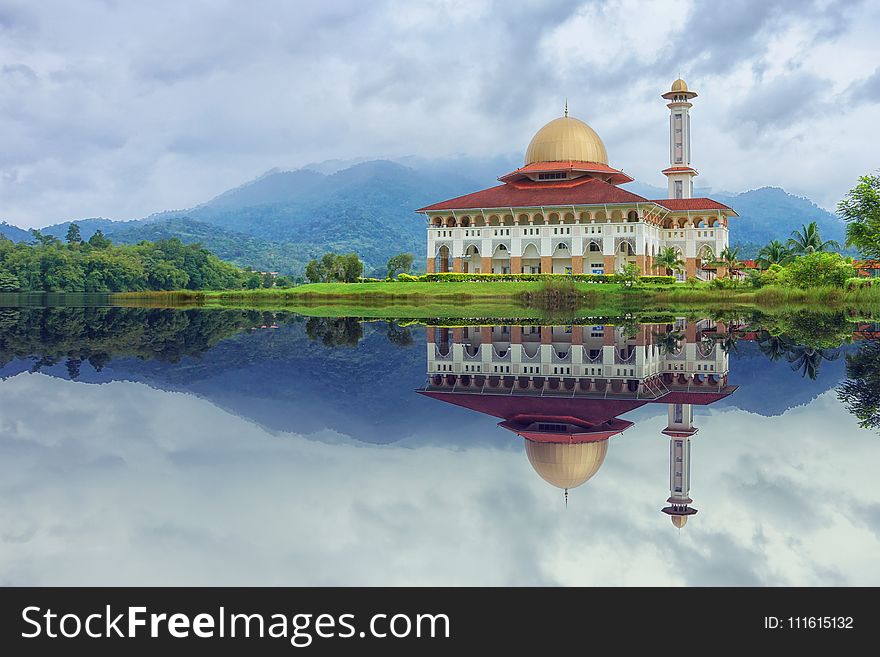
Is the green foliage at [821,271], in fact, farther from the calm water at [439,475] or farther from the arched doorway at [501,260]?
the calm water at [439,475]

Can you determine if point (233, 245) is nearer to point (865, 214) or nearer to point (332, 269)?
point (332, 269)

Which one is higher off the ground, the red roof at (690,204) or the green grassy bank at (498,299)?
the red roof at (690,204)

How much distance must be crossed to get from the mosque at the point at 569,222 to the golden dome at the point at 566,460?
5092 centimetres

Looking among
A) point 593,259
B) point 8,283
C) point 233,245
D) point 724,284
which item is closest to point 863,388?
point 724,284

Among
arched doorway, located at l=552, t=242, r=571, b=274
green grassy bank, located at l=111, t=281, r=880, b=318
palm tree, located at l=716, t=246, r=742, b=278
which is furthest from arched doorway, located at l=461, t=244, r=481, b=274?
palm tree, located at l=716, t=246, r=742, b=278

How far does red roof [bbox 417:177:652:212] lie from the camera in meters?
57.9

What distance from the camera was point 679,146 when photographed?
227 feet

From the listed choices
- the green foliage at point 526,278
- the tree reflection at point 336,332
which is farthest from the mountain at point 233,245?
the tree reflection at point 336,332

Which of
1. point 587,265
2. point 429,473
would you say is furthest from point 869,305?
point 429,473

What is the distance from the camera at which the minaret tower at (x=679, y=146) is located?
6844 centimetres

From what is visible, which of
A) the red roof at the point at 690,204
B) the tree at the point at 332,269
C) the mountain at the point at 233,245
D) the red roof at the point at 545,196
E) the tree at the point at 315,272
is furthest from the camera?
the mountain at the point at 233,245

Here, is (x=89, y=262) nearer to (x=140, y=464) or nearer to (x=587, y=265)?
(x=587, y=265)

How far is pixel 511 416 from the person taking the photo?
9.73 meters

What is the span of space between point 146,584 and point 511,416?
588cm
